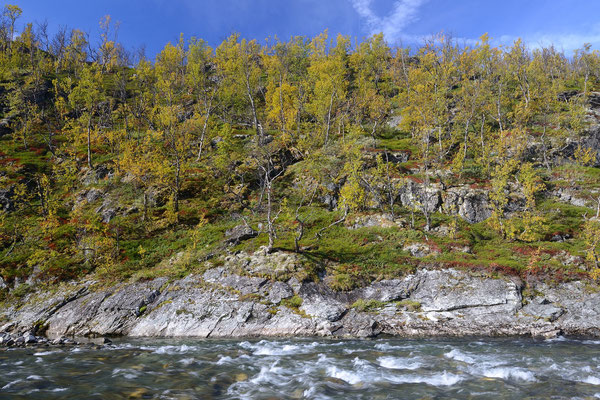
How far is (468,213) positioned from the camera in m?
34.7

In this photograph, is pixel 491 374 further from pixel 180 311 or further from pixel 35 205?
pixel 35 205

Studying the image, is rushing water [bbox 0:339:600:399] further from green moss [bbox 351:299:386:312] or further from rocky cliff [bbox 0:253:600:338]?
green moss [bbox 351:299:386:312]

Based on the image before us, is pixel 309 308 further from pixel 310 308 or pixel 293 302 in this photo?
pixel 293 302

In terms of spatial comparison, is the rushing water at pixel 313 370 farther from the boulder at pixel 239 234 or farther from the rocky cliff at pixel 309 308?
the boulder at pixel 239 234

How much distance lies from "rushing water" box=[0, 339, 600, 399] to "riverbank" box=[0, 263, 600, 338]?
2017 mm

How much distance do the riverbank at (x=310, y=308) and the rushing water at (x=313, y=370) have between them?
2017 mm

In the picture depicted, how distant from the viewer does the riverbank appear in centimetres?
1822

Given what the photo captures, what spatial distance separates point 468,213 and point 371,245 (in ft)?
47.9

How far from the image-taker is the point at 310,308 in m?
20.3

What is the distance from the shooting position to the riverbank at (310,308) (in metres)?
18.2

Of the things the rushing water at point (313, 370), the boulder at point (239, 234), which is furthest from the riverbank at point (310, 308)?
the boulder at point (239, 234)

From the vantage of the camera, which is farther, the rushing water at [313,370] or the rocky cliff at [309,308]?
the rocky cliff at [309,308]

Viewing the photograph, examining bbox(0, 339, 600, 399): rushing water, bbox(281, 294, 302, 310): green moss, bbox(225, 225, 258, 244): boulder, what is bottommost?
bbox(0, 339, 600, 399): rushing water

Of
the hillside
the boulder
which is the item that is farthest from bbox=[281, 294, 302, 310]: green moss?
the boulder
